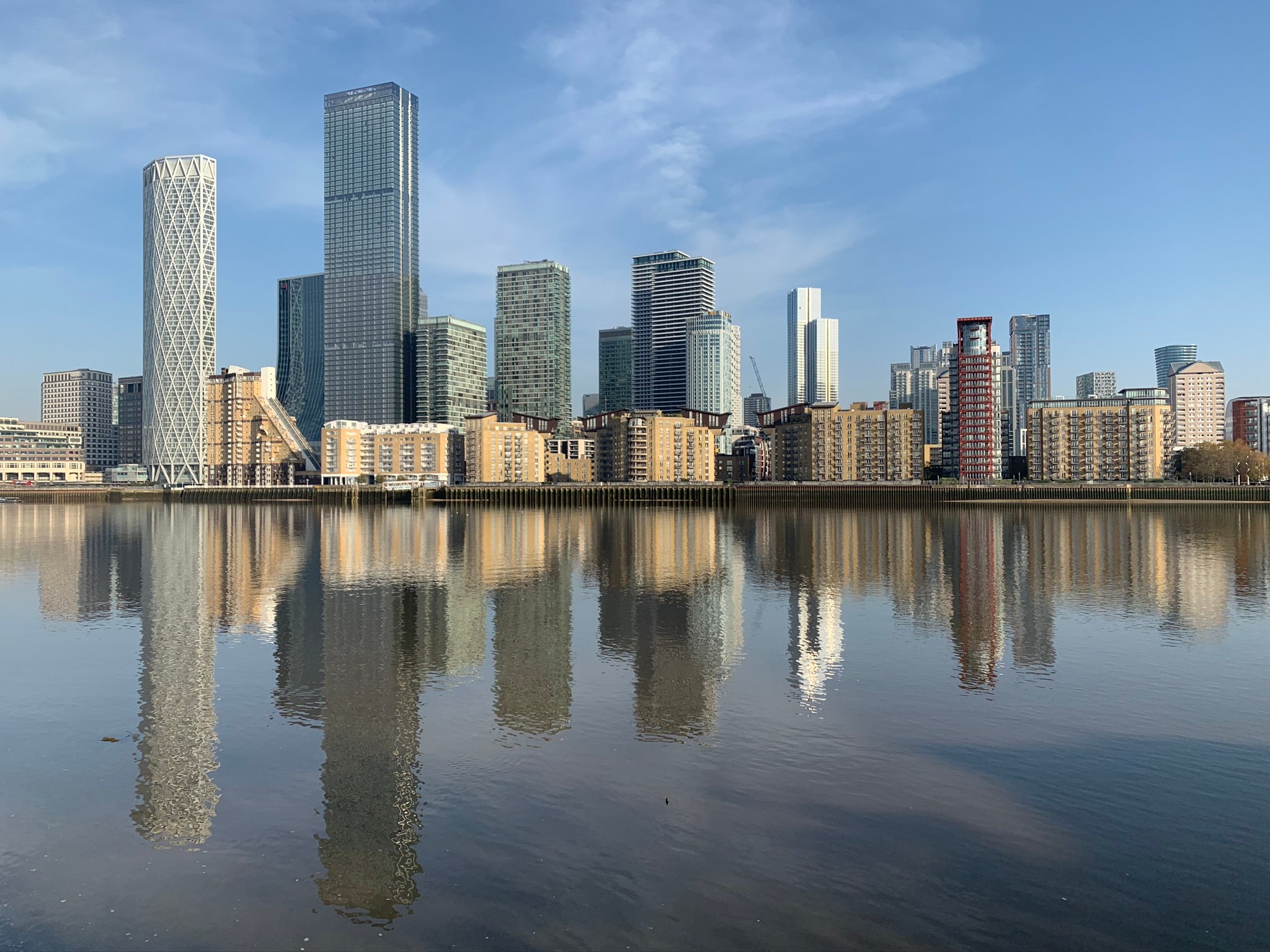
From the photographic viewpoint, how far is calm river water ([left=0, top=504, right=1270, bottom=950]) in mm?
12594

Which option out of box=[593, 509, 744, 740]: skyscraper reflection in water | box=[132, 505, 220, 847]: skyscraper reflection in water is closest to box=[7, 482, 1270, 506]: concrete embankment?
box=[593, 509, 744, 740]: skyscraper reflection in water

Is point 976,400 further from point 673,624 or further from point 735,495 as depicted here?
point 673,624

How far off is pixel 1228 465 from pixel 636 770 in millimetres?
211459

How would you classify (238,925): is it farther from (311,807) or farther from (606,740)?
(606,740)

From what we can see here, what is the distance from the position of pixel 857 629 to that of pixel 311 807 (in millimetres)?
23387

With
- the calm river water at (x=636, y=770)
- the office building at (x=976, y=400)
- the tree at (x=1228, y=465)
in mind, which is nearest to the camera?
the calm river water at (x=636, y=770)

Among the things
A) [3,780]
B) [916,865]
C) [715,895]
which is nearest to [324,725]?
[3,780]

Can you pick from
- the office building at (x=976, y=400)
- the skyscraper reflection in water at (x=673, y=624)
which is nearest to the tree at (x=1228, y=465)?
the office building at (x=976, y=400)

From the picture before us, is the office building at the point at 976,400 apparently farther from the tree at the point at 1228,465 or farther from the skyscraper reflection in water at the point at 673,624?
the skyscraper reflection in water at the point at 673,624

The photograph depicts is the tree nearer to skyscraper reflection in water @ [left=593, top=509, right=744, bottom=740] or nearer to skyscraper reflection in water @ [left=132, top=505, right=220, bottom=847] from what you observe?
skyscraper reflection in water @ [left=593, top=509, right=744, bottom=740]

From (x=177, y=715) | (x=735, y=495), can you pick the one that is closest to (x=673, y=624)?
(x=177, y=715)

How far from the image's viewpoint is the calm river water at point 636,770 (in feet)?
41.3

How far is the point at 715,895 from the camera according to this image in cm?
1306

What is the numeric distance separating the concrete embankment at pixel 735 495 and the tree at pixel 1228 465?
2228cm
